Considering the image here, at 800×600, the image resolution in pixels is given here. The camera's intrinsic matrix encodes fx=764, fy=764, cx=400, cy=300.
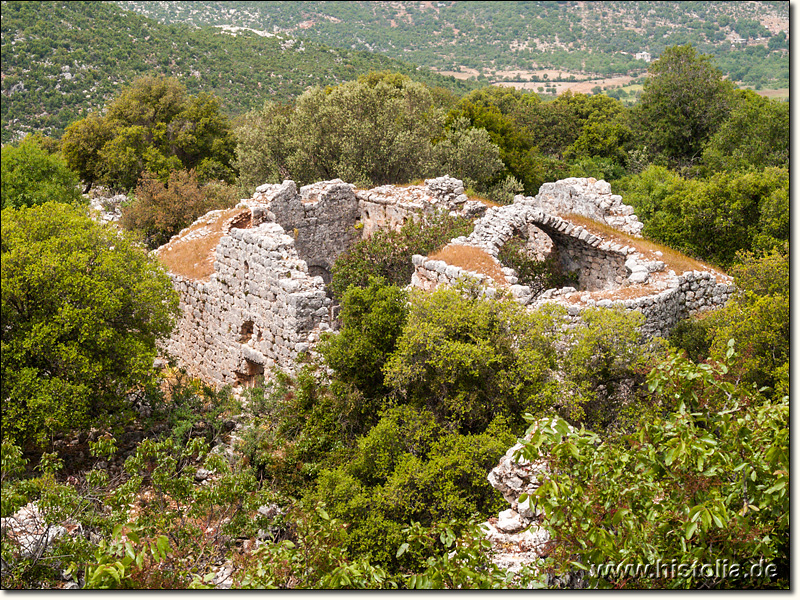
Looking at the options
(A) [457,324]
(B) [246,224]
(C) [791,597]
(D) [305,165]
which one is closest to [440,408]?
(A) [457,324]

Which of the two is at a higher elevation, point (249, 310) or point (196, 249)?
point (249, 310)

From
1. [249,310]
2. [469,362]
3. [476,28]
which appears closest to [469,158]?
[249,310]

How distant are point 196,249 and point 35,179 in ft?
24.6

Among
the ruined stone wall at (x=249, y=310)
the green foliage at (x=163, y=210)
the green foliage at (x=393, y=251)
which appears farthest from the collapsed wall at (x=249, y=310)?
the green foliage at (x=163, y=210)

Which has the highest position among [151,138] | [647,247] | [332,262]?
[647,247]

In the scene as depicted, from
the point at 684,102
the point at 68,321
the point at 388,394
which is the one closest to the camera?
the point at 68,321

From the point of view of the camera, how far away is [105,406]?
13.1m

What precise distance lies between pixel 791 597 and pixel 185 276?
49.1ft

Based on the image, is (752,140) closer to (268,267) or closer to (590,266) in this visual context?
(590,266)

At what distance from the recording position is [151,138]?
41562 millimetres

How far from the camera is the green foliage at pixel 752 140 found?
35875 mm

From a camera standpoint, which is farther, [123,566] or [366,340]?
[366,340]

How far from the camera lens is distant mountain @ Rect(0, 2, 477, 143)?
4497 centimetres

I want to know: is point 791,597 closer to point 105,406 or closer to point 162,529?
point 162,529
